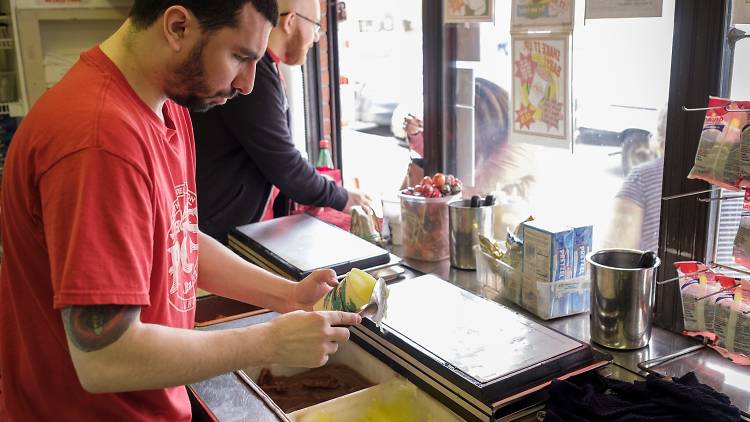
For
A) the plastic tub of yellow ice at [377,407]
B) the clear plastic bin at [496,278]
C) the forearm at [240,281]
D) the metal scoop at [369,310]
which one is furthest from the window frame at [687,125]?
the forearm at [240,281]

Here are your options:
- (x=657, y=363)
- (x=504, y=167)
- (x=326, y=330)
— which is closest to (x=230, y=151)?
(x=504, y=167)

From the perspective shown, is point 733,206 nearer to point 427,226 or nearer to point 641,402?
point 641,402

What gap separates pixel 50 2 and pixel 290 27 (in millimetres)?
1671

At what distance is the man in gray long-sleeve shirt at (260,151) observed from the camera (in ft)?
7.21

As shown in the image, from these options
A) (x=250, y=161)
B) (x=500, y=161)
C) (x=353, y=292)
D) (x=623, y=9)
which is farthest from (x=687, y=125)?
(x=250, y=161)

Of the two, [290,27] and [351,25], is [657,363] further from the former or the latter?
[351,25]

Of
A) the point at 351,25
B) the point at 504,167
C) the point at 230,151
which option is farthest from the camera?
the point at 351,25

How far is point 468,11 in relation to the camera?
209 cm

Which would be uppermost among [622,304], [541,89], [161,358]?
[541,89]

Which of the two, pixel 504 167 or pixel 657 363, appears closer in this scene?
pixel 657 363

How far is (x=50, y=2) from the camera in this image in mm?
3273

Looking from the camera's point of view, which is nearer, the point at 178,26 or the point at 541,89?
the point at 178,26

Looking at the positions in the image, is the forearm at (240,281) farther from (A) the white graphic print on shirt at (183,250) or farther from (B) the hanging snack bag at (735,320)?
(B) the hanging snack bag at (735,320)

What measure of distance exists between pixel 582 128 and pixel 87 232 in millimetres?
1343
